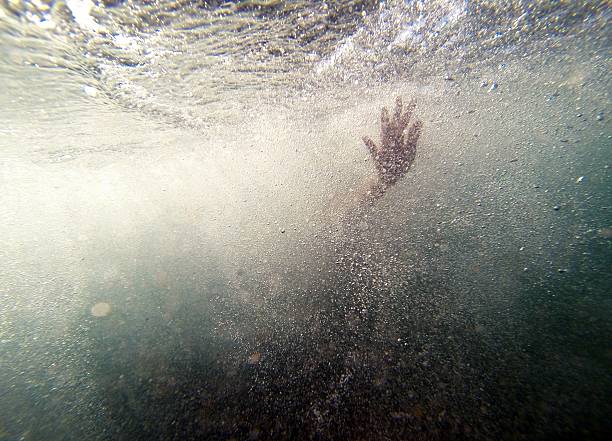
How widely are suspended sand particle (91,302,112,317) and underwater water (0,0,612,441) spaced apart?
5cm

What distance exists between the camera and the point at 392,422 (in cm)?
233

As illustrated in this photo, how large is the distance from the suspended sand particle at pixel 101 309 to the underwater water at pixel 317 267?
47 mm

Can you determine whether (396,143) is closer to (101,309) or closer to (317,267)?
(317,267)

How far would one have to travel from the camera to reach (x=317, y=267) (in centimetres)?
481

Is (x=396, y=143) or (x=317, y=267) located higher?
(x=396, y=143)

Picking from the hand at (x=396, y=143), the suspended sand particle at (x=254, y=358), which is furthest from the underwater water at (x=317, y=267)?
the hand at (x=396, y=143)

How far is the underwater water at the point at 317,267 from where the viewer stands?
8.48 feet

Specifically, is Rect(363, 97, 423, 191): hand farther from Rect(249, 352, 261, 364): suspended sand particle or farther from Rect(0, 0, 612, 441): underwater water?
Rect(249, 352, 261, 364): suspended sand particle

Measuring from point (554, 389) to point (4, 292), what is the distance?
12.3 meters

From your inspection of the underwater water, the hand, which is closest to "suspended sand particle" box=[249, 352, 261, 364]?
the underwater water

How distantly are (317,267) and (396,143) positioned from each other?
286 cm

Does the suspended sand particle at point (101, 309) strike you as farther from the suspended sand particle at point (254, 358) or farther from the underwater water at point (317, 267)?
the suspended sand particle at point (254, 358)

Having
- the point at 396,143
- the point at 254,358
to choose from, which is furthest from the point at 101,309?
the point at 396,143

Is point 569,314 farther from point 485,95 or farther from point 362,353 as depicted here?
point 485,95
